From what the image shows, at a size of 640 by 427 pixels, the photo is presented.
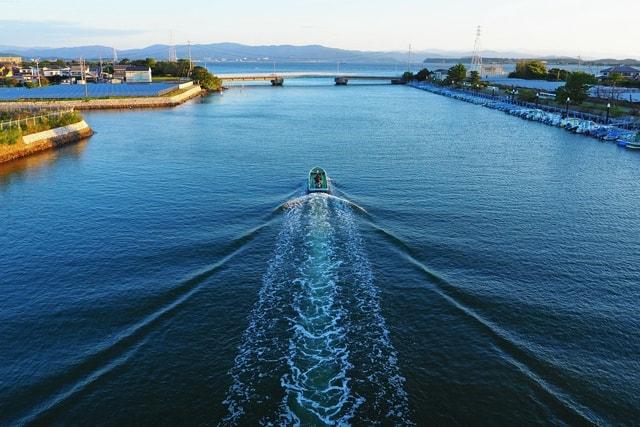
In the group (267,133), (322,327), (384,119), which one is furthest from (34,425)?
(384,119)

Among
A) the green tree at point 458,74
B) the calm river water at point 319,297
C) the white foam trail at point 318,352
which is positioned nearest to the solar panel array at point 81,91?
the calm river water at point 319,297

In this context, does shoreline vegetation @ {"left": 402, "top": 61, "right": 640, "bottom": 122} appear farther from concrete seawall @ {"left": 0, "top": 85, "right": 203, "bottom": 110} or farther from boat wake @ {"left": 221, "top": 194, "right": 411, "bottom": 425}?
concrete seawall @ {"left": 0, "top": 85, "right": 203, "bottom": 110}

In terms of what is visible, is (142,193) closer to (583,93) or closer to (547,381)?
(547,381)

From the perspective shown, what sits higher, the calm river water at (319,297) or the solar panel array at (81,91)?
the solar panel array at (81,91)

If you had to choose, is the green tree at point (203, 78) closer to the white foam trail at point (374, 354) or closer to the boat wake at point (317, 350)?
the boat wake at point (317, 350)

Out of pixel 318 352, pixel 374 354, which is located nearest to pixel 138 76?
pixel 318 352

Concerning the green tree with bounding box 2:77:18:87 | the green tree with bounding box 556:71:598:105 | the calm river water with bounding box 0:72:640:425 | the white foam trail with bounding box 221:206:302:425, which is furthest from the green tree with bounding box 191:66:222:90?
the white foam trail with bounding box 221:206:302:425
